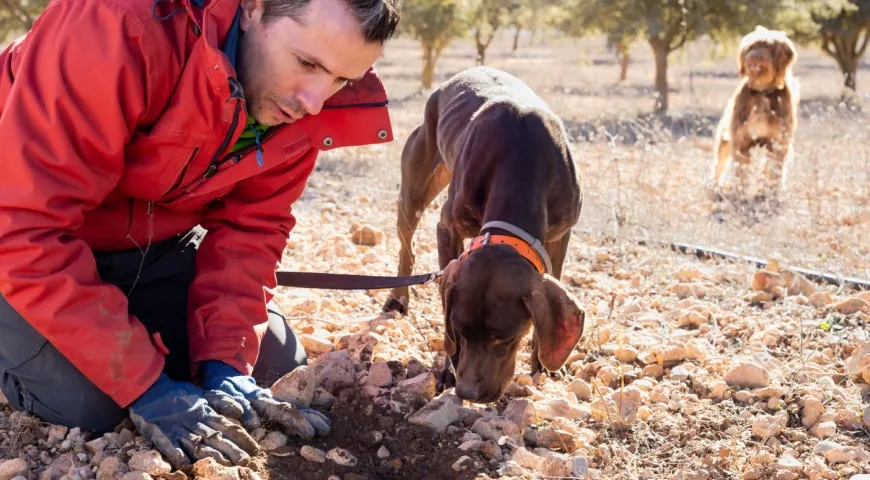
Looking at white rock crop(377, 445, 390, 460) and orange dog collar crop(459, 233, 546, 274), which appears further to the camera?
orange dog collar crop(459, 233, 546, 274)

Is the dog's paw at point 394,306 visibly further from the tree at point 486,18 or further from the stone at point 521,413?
the tree at point 486,18

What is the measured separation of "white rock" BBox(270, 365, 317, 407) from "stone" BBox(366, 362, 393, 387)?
1.13ft

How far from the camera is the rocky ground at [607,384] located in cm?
270

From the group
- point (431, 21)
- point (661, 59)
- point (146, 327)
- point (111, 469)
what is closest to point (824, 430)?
point (111, 469)

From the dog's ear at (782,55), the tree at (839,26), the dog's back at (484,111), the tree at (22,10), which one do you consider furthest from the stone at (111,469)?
the tree at (839,26)

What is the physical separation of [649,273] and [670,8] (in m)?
12.8

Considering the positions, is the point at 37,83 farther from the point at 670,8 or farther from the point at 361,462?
the point at 670,8

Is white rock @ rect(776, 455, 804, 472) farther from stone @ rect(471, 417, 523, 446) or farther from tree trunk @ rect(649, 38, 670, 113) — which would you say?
tree trunk @ rect(649, 38, 670, 113)

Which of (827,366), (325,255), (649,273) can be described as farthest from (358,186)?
(827,366)

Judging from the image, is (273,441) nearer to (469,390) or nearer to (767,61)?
(469,390)

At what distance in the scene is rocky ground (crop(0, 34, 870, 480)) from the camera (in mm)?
2703

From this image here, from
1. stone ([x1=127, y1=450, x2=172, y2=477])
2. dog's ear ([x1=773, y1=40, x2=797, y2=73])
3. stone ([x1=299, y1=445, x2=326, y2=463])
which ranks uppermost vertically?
dog's ear ([x1=773, y1=40, x2=797, y2=73])

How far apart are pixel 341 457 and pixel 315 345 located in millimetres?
1029

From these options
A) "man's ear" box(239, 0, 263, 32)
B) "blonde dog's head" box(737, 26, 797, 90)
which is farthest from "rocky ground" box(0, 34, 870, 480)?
"blonde dog's head" box(737, 26, 797, 90)
